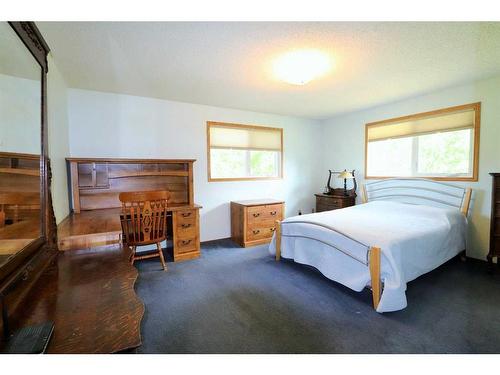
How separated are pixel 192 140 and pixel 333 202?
2718 millimetres

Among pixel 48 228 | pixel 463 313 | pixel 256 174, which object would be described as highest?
pixel 256 174

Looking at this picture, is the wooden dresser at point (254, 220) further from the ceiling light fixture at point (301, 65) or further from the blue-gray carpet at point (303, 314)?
the ceiling light fixture at point (301, 65)

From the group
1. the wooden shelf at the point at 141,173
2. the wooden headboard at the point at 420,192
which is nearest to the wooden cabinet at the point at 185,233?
the wooden shelf at the point at 141,173

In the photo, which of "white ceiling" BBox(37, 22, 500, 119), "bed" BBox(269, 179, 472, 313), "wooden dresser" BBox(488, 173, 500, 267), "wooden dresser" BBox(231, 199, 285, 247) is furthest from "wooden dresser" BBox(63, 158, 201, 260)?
"wooden dresser" BBox(488, 173, 500, 267)

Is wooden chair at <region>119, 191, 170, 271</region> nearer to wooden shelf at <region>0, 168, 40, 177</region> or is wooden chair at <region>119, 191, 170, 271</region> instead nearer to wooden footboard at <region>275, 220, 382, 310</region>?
wooden shelf at <region>0, 168, 40, 177</region>

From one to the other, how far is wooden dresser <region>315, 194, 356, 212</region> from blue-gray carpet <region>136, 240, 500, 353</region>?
1.66m

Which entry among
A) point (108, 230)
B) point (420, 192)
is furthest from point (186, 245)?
point (420, 192)

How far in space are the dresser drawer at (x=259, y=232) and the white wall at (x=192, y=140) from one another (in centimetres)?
55

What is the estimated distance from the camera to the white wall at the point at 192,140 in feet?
10.0

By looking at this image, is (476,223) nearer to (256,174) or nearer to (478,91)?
(478,91)

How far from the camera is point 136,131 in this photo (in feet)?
10.9

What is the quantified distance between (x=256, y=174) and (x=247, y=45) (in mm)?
2566

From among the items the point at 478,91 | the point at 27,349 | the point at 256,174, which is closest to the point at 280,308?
the point at 27,349

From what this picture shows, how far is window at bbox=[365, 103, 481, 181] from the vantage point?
3.03m
